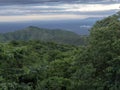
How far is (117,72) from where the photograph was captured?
61.4 ft

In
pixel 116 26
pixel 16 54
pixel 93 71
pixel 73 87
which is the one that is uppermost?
pixel 116 26

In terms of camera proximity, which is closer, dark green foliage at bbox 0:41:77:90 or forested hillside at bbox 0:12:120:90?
dark green foliage at bbox 0:41:77:90

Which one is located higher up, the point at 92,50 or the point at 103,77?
the point at 92,50

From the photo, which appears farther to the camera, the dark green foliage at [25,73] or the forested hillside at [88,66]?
the forested hillside at [88,66]

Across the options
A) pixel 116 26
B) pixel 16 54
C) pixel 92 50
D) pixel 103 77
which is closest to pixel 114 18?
pixel 116 26

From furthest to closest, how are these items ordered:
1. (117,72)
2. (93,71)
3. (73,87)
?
(73,87), (93,71), (117,72)

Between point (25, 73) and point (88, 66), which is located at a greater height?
point (25, 73)

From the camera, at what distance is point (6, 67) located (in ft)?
65.0

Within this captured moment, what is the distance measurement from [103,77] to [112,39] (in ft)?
8.36

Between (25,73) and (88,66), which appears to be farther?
(88,66)

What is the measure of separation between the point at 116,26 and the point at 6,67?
25.4 feet

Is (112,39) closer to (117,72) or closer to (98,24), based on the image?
(117,72)

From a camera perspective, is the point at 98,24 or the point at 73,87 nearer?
the point at 73,87

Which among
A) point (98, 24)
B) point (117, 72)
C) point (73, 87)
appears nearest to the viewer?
point (117, 72)
